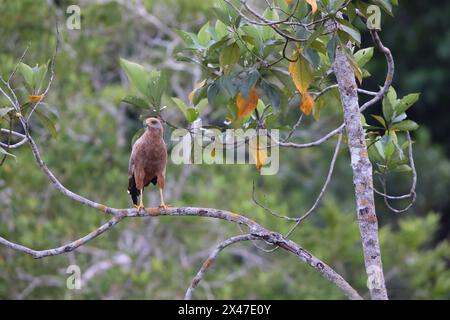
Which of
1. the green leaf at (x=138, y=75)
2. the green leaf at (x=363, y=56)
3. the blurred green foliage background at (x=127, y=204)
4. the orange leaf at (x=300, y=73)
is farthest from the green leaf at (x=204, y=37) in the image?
the blurred green foliage background at (x=127, y=204)

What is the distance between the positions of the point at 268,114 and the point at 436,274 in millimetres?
5424

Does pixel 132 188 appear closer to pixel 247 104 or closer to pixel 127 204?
pixel 247 104

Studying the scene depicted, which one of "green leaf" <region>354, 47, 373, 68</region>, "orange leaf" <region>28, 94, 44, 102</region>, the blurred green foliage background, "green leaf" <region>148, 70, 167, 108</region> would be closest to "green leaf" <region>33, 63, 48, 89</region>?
"orange leaf" <region>28, 94, 44, 102</region>

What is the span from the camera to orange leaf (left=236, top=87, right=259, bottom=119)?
12.3 ft

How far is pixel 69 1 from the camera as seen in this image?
29.2ft

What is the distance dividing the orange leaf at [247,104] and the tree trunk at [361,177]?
0.41 metres

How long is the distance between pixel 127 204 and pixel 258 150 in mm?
4668

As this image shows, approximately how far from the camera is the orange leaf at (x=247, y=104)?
376cm

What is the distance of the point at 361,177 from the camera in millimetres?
3611

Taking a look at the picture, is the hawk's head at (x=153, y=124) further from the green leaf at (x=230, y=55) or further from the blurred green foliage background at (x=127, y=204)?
the blurred green foliage background at (x=127, y=204)

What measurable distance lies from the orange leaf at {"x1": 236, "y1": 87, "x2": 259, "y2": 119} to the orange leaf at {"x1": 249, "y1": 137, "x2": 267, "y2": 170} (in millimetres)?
393

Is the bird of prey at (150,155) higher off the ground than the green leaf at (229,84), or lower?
higher
